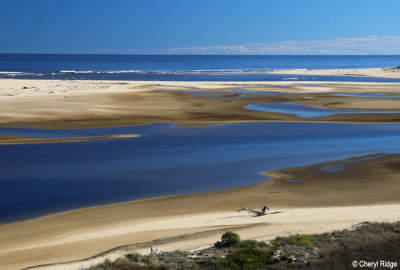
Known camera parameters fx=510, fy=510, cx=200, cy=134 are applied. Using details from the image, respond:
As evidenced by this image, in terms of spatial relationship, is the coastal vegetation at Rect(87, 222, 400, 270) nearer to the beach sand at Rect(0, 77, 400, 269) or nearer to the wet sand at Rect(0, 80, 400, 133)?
the beach sand at Rect(0, 77, 400, 269)

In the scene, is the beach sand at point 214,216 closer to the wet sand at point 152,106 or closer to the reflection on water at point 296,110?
the wet sand at point 152,106

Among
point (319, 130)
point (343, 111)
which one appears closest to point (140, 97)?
point (343, 111)

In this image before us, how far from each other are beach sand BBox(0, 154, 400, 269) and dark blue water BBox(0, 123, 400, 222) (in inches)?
38.0

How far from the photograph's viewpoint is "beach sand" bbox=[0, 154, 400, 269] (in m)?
10.5

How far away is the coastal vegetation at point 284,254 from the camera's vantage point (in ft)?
29.3

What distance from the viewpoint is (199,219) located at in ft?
42.1

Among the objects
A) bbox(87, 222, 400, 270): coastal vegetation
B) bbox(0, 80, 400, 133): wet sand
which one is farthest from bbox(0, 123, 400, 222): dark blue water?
bbox(87, 222, 400, 270): coastal vegetation

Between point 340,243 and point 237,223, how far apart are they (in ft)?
9.57

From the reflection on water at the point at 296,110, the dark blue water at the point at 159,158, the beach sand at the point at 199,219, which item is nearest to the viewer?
the beach sand at the point at 199,219

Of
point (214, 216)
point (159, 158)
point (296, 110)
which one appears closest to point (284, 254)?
point (214, 216)

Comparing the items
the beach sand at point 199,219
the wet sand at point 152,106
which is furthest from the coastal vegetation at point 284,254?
the wet sand at point 152,106

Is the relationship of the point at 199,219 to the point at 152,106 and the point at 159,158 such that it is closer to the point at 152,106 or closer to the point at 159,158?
the point at 159,158

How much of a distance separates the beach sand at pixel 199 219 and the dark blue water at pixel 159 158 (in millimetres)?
964

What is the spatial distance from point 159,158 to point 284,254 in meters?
11.5
